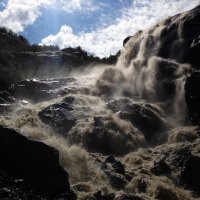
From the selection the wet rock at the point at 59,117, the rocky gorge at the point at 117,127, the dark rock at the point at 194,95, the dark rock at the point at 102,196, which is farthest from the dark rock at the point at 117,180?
the wet rock at the point at 59,117

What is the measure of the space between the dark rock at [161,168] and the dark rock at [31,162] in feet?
20.8

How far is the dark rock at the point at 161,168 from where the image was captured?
18.7 meters

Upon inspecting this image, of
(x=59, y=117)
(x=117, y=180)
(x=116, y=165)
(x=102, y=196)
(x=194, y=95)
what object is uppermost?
(x=59, y=117)

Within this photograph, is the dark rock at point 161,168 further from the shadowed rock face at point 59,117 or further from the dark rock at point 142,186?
the shadowed rock face at point 59,117

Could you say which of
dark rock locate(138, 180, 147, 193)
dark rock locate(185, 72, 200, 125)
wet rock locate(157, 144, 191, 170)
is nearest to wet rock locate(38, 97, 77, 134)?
wet rock locate(157, 144, 191, 170)

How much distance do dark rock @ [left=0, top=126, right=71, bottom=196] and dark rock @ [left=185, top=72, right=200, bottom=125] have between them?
11740mm

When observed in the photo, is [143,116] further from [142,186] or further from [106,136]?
[142,186]

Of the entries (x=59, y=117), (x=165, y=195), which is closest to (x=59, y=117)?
(x=59, y=117)

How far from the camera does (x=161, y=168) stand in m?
18.8

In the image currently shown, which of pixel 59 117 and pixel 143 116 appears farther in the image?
pixel 143 116

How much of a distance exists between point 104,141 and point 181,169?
237 inches

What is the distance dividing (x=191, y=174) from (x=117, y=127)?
854cm

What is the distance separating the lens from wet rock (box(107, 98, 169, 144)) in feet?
82.0

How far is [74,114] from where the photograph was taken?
26.7 m
